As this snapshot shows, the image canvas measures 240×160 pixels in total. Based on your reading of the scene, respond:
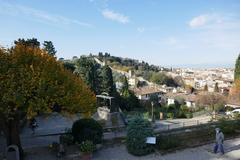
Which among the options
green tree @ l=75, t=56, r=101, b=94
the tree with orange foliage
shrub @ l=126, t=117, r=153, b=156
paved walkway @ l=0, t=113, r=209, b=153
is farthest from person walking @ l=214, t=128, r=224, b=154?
green tree @ l=75, t=56, r=101, b=94

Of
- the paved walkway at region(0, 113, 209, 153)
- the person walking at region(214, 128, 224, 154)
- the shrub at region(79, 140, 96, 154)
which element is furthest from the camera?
the paved walkway at region(0, 113, 209, 153)

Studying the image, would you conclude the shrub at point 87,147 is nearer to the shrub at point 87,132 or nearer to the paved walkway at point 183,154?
the paved walkway at point 183,154

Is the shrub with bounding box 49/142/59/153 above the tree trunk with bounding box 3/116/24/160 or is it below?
below

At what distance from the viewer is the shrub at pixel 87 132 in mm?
16688

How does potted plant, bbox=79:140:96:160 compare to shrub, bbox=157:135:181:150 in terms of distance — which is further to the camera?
shrub, bbox=157:135:181:150

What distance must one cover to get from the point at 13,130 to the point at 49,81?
122 inches

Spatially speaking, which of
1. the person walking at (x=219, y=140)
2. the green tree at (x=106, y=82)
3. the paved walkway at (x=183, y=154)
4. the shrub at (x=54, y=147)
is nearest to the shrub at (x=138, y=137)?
the paved walkway at (x=183, y=154)

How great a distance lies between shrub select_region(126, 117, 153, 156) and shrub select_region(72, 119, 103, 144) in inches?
65.7

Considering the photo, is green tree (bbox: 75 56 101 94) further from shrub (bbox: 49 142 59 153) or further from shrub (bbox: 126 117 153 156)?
shrub (bbox: 126 117 153 156)

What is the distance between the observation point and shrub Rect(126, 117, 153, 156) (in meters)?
16.0

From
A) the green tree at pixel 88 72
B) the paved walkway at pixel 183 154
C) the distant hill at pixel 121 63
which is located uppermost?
the distant hill at pixel 121 63

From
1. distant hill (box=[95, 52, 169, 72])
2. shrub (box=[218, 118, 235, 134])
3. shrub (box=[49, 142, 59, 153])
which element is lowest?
shrub (box=[49, 142, 59, 153])

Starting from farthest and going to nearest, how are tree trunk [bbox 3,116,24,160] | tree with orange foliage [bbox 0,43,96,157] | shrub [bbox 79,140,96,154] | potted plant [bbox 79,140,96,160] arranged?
tree trunk [bbox 3,116,24,160]
shrub [bbox 79,140,96,154]
potted plant [bbox 79,140,96,160]
tree with orange foliage [bbox 0,43,96,157]

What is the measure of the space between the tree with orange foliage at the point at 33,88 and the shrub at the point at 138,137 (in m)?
2.28
